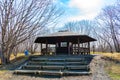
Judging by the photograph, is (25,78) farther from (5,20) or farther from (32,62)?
(5,20)

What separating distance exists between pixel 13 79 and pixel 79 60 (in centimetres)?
535

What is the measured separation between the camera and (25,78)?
40.9ft

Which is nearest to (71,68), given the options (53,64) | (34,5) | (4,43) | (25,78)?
(53,64)

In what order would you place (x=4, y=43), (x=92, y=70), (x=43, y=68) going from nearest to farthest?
(x=92, y=70)
(x=43, y=68)
(x=4, y=43)

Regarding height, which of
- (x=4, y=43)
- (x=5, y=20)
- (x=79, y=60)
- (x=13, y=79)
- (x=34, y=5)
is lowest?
(x=13, y=79)

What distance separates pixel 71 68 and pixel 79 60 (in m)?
1.89

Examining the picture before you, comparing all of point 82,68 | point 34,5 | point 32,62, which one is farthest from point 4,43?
point 82,68

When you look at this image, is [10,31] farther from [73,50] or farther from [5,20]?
[73,50]

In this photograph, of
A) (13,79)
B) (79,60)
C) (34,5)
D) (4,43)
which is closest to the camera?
(13,79)

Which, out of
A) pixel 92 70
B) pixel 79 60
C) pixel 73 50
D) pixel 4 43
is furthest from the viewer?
pixel 73 50

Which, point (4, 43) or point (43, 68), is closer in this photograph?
point (43, 68)

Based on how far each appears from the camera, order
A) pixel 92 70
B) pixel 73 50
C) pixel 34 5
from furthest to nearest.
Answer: pixel 73 50 → pixel 34 5 → pixel 92 70

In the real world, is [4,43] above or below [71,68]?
above

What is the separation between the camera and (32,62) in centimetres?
1582
